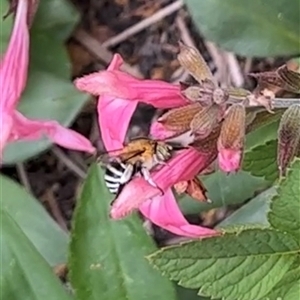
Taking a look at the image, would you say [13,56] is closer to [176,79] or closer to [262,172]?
[262,172]

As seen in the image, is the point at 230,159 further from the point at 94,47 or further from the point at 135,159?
the point at 94,47

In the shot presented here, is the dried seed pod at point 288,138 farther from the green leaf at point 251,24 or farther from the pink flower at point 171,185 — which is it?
the green leaf at point 251,24

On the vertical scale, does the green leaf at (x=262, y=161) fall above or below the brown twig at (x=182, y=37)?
above

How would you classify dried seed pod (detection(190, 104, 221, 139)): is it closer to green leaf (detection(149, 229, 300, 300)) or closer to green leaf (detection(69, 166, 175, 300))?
green leaf (detection(149, 229, 300, 300))

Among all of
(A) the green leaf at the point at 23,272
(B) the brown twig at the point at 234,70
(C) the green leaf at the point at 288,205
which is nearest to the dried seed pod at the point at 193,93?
(C) the green leaf at the point at 288,205

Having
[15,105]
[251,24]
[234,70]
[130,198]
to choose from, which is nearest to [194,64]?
[130,198]

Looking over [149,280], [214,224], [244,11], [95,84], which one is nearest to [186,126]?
[95,84]
